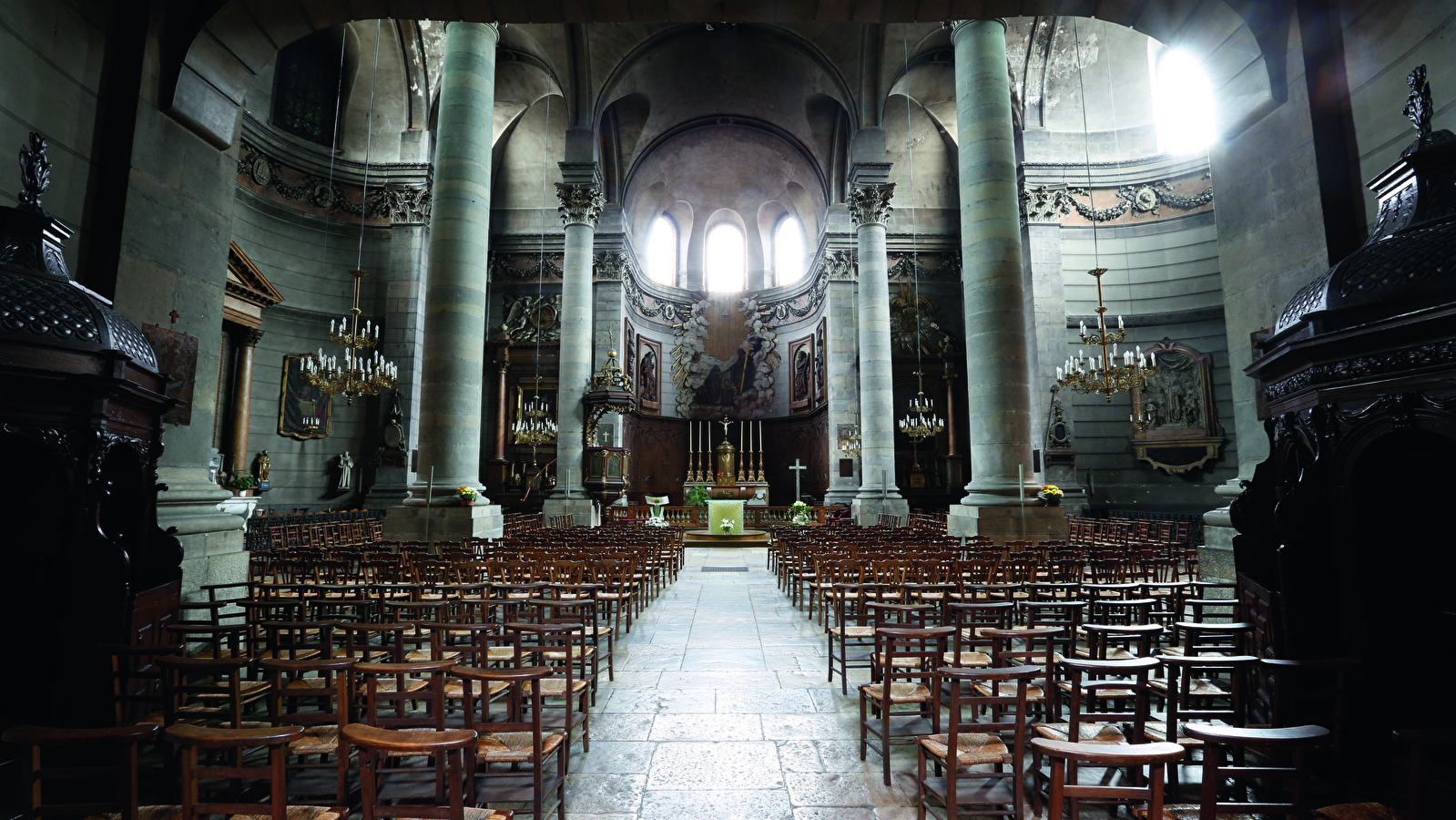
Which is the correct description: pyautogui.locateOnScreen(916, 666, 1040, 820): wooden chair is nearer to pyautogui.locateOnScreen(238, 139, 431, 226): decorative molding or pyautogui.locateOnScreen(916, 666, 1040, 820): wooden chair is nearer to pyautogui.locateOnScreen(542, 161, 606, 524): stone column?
pyautogui.locateOnScreen(542, 161, 606, 524): stone column

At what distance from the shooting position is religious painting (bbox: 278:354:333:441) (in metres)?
18.7

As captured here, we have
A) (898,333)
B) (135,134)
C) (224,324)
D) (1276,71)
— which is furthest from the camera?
(898,333)

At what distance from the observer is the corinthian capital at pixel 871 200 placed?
20.4m

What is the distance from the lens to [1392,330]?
11.8 ft

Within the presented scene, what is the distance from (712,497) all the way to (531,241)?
11.6m

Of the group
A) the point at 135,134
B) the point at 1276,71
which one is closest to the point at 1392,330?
the point at 1276,71

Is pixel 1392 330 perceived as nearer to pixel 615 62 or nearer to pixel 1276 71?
pixel 1276 71

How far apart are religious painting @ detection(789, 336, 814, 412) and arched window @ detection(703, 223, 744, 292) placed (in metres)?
4.67

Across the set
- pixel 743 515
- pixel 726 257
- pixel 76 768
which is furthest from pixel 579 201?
pixel 76 768

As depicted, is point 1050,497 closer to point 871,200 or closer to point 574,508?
point 574,508

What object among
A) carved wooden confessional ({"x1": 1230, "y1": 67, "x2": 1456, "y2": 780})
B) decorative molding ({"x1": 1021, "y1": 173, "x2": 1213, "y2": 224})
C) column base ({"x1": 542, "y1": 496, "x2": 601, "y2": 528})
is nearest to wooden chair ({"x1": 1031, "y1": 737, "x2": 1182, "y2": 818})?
carved wooden confessional ({"x1": 1230, "y1": 67, "x2": 1456, "y2": 780})

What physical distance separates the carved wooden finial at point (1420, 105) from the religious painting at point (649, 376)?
24620 millimetres

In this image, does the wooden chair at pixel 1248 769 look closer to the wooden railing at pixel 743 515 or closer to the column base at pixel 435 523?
the column base at pixel 435 523

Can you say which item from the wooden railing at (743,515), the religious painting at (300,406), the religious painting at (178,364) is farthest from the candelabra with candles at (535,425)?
the religious painting at (178,364)
